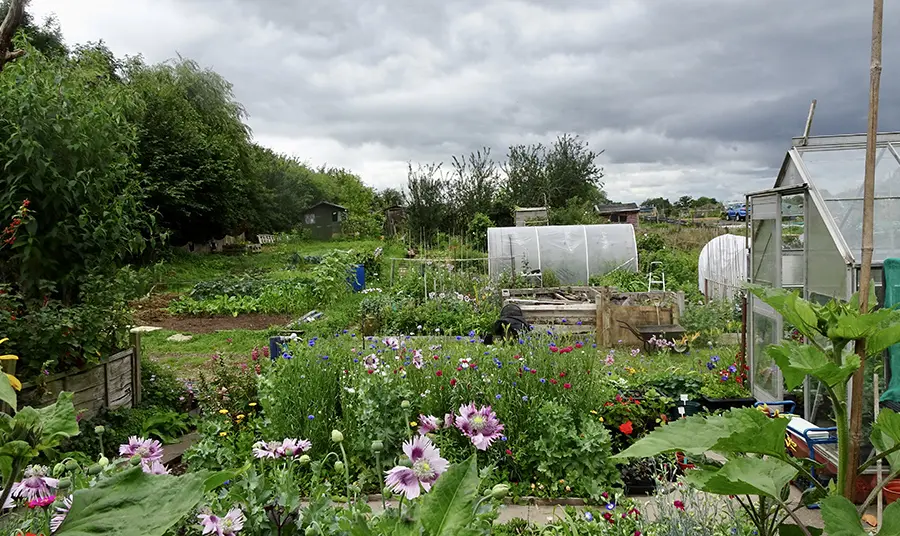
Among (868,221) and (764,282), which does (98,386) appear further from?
(764,282)

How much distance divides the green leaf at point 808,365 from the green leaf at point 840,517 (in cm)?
16

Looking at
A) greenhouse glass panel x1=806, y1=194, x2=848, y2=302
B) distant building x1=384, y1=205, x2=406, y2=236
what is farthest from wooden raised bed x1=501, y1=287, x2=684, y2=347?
distant building x1=384, y1=205, x2=406, y2=236

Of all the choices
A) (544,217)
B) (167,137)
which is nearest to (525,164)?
(544,217)

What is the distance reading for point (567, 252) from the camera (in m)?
14.0

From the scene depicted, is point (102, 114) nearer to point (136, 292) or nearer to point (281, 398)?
point (136, 292)

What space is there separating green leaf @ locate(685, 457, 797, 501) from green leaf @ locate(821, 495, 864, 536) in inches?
2.9

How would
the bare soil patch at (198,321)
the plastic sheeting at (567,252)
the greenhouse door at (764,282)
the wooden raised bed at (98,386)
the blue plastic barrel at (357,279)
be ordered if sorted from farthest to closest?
the plastic sheeting at (567,252)
the blue plastic barrel at (357,279)
the bare soil patch at (198,321)
the greenhouse door at (764,282)
the wooden raised bed at (98,386)

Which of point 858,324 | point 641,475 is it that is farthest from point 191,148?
point 858,324

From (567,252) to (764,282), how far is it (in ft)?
28.8

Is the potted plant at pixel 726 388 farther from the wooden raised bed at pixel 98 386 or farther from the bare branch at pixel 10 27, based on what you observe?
the bare branch at pixel 10 27

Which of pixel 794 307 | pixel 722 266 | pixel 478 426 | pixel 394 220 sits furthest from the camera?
pixel 394 220

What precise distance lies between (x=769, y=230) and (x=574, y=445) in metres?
2.83

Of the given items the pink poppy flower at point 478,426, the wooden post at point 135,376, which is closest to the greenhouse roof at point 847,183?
the pink poppy flower at point 478,426

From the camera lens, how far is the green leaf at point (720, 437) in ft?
2.76
